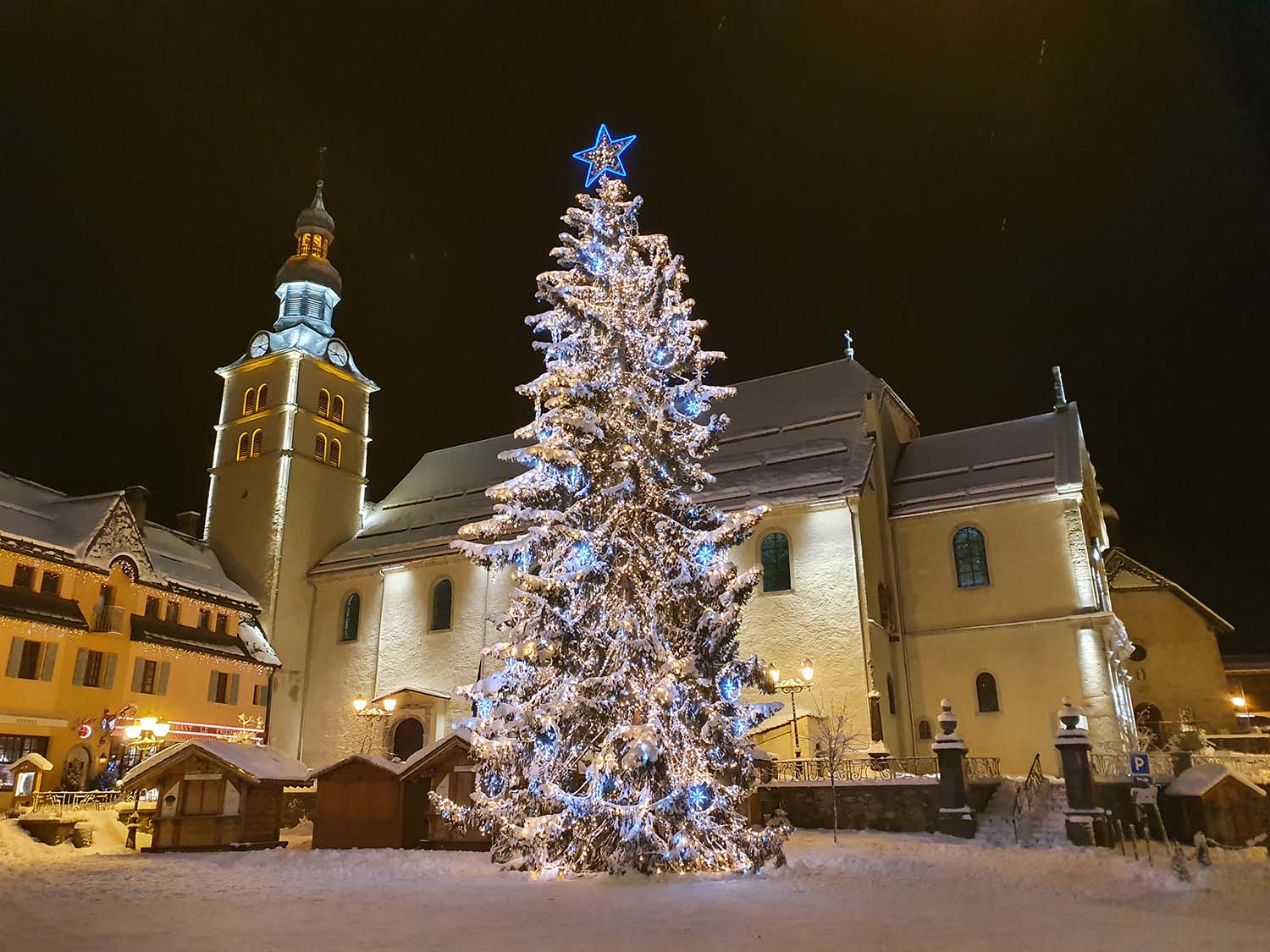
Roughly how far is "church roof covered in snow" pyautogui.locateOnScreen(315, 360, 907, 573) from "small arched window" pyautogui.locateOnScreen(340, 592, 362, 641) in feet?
4.78

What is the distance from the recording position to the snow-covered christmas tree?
525 inches

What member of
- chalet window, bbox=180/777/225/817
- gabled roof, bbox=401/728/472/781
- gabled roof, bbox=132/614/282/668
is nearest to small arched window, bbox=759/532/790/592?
gabled roof, bbox=401/728/472/781

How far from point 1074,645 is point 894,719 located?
18.7 feet

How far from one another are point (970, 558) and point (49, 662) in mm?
29317

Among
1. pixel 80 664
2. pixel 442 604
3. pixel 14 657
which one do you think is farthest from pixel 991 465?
pixel 14 657

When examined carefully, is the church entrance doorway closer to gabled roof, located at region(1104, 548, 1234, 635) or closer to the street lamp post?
the street lamp post

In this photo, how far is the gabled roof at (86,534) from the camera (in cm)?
3041

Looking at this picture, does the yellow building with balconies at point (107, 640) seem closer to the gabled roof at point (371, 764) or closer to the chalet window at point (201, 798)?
the chalet window at point (201, 798)

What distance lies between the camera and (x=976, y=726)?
1122 inches

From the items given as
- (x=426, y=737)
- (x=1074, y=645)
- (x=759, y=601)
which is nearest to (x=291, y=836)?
(x=426, y=737)

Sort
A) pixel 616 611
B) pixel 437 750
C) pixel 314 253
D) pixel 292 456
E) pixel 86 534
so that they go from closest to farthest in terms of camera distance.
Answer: pixel 616 611, pixel 437 750, pixel 86 534, pixel 292 456, pixel 314 253

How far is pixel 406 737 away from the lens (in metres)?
35.4

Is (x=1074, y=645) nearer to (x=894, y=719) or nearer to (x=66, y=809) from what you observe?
(x=894, y=719)

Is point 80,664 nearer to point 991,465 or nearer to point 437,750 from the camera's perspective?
point 437,750
